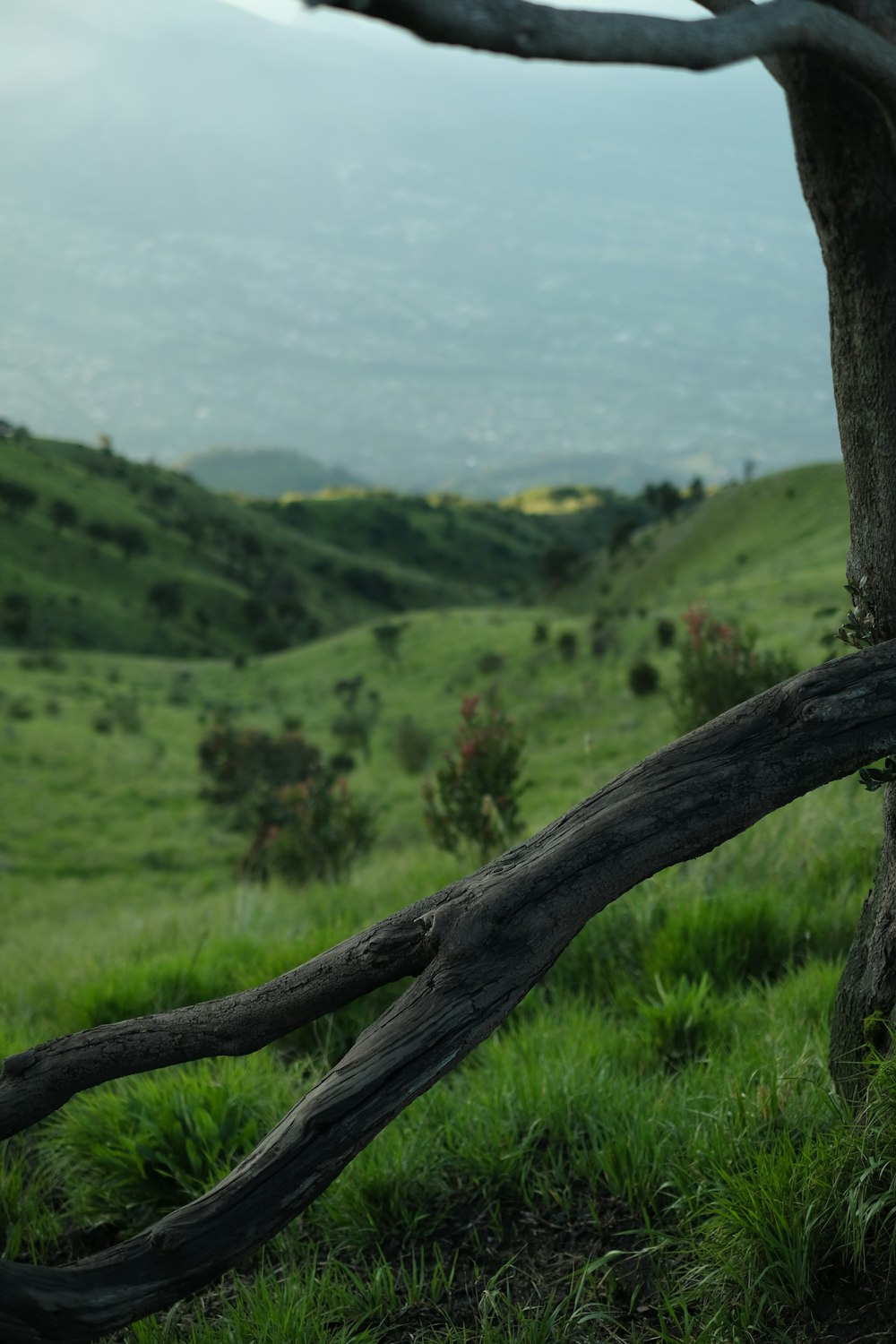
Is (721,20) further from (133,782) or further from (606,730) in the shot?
(133,782)

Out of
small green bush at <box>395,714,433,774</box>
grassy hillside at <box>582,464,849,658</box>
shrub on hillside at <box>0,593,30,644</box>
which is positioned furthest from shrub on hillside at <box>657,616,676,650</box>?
shrub on hillside at <box>0,593,30,644</box>

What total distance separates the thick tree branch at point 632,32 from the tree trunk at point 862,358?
26 cm

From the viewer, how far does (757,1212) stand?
7.81ft

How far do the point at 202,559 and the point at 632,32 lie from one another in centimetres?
8552

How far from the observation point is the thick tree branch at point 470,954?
182 centimetres

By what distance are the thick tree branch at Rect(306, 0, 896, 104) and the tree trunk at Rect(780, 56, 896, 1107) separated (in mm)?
260

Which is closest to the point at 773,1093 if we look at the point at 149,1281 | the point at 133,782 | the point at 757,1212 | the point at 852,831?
the point at 757,1212

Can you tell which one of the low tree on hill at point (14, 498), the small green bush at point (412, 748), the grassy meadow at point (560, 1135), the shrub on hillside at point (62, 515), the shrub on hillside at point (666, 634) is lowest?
the small green bush at point (412, 748)

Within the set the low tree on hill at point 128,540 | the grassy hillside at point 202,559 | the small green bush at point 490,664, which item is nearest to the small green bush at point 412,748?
the small green bush at point 490,664

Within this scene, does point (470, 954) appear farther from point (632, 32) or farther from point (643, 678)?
point (643, 678)

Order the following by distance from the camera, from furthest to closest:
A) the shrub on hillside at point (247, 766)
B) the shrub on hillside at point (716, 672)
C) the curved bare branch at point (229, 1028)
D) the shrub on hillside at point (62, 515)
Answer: the shrub on hillside at point (62, 515) → the shrub on hillside at point (247, 766) → the shrub on hillside at point (716, 672) → the curved bare branch at point (229, 1028)

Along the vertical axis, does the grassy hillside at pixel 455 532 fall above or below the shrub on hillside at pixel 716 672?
above

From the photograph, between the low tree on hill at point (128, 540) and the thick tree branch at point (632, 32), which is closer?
the thick tree branch at point (632, 32)

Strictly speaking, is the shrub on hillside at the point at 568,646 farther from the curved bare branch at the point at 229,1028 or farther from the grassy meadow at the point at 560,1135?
the curved bare branch at the point at 229,1028
